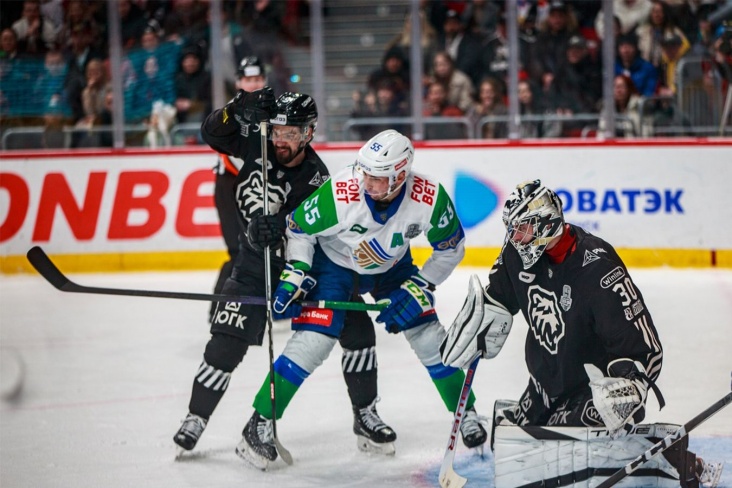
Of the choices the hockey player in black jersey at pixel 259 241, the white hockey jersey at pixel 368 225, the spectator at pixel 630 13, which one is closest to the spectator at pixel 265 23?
the spectator at pixel 630 13

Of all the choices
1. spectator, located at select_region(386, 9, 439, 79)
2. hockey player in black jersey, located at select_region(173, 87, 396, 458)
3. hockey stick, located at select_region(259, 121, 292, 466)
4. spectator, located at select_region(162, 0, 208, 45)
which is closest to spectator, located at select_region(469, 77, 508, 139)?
spectator, located at select_region(386, 9, 439, 79)

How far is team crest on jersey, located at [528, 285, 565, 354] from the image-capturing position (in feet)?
10.8

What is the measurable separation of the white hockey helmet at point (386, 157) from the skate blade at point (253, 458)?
99 cm

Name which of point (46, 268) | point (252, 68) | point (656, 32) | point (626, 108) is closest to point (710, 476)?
point (46, 268)

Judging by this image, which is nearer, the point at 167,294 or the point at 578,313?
the point at 578,313

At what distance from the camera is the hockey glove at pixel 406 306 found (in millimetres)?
3768

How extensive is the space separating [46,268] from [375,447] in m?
1.32

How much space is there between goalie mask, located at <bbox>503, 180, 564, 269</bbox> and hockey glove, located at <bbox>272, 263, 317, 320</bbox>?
0.83 meters

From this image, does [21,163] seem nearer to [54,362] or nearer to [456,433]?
[54,362]

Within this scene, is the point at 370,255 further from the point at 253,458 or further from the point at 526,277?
the point at 253,458

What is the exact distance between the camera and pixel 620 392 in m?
2.99

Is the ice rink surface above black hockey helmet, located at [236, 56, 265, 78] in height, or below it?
below

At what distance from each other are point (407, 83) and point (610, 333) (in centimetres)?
474

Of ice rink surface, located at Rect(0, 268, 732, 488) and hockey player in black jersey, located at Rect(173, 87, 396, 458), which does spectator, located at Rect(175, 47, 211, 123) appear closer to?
ice rink surface, located at Rect(0, 268, 732, 488)
